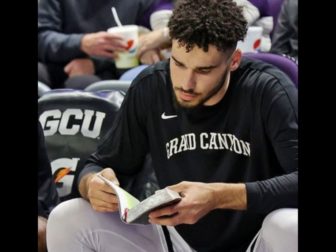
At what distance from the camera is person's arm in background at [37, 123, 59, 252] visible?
2008mm

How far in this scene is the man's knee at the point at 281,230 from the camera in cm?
167

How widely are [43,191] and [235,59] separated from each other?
663mm

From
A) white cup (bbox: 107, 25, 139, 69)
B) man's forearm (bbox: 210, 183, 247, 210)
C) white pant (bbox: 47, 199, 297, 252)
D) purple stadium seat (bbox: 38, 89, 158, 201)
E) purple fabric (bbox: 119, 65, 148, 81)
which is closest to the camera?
man's forearm (bbox: 210, 183, 247, 210)

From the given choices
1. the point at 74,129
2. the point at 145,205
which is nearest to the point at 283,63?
the point at 145,205

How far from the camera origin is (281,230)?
5.52 ft

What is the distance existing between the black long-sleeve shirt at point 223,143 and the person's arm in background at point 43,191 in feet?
0.45

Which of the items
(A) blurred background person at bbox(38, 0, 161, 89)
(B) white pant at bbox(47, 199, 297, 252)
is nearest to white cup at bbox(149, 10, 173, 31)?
(A) blurred background person at bbox(38, 0, 161, 89)

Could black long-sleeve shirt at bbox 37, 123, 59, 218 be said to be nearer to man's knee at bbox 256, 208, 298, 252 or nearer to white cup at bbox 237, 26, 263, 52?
man's knee at bbox 256, 208, 298, 252

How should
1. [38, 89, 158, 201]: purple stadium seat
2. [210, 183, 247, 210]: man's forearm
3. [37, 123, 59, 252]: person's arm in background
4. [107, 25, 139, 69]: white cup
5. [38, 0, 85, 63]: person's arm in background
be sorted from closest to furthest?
[210, 183, 247, 210]: man's forearm
[37, 123, 59, 252]: person's arm in background
[38, 89, 158, 201]: purple stadium seat
[107, 25, 139, 69]: white cup
[38, 0, 85, 63]: person's arm in background

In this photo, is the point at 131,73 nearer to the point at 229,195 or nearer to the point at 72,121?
the point at 72,121

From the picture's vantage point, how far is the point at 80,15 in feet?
9.43
